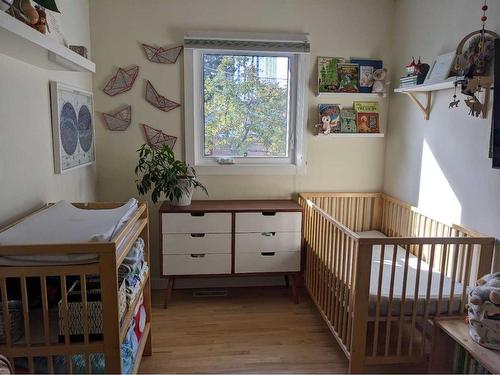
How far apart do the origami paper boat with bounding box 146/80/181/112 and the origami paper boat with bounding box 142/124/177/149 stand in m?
→ 0.17

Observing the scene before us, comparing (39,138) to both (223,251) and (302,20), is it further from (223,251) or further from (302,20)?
(302,20)

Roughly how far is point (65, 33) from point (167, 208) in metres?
1.27

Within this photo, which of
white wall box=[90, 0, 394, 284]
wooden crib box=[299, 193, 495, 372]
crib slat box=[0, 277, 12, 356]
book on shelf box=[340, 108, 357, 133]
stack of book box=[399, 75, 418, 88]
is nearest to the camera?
crib slat box=[0, 277, 12, 356]

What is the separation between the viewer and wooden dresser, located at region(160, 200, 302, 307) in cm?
273

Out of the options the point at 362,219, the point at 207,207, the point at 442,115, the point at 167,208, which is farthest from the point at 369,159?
the point at 167,208

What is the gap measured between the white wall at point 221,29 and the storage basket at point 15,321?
1.67 metres

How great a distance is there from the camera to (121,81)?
2.83 m

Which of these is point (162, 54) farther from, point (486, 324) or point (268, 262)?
point (486, 324)

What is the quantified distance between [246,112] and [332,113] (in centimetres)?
68

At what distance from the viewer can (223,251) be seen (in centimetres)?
278

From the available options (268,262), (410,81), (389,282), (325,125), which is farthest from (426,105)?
(268,262)

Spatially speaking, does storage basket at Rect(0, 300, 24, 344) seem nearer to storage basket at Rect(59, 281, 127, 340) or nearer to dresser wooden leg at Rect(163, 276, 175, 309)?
storage basket at Rect(59, 281, 127, 340)

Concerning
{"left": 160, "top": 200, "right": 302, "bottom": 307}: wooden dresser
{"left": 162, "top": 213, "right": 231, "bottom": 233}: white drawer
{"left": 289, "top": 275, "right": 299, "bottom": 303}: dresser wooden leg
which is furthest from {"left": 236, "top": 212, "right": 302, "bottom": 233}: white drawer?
{"left": 289, "top": 275, "right": 299, "bottom": 303}: dresser wooden leg

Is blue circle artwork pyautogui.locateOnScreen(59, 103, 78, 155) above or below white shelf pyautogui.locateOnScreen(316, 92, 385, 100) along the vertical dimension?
below
